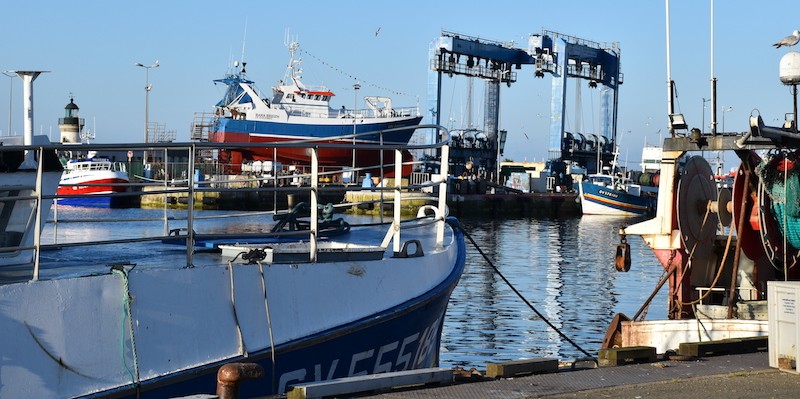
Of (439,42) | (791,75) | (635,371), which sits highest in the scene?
(439,42)

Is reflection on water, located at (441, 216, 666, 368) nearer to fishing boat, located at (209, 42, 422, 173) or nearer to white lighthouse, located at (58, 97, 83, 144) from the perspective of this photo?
white lighthouse, located at (58, 97, 83, 144)

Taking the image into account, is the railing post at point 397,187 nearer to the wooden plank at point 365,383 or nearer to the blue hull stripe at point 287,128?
the wooden plank at point 365,383

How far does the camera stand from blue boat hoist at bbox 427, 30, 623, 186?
2466 inches

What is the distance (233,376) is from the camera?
5.83 metres

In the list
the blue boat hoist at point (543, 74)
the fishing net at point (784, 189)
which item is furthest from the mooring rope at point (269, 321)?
the blue boat hoist at point (543, 74)

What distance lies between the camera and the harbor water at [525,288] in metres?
16.2

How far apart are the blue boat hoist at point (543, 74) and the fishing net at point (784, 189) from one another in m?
49.1

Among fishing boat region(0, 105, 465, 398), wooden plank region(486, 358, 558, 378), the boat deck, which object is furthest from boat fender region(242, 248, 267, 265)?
wooden plank region(486, 358, 558, 378)

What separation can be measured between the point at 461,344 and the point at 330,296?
990cm

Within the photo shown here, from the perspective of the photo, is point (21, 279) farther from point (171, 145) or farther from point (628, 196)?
point (628, 196)

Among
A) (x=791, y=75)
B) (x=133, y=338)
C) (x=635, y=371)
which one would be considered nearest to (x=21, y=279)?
(x=133, y=338)

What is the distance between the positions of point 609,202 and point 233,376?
6286cm

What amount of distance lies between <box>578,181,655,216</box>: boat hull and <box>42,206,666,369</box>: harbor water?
21142 mm

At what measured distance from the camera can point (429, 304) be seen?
9.09 meters
